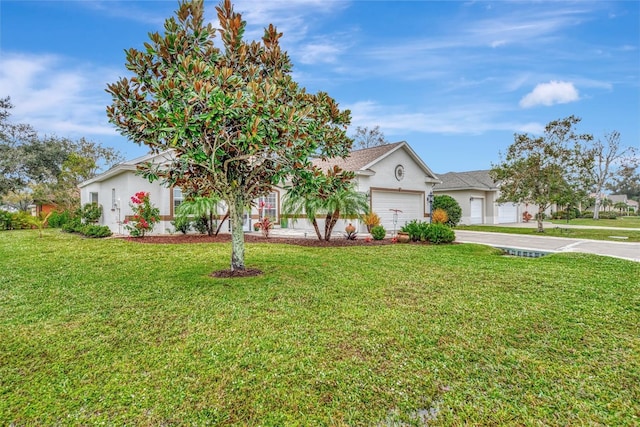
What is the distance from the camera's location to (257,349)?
3.63m

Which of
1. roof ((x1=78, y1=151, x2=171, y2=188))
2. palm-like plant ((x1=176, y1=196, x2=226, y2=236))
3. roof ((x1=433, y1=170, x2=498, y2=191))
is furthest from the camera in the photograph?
roof ((x1=433, y1=170, x2=498, y2=191))

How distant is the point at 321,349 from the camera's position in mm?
3619

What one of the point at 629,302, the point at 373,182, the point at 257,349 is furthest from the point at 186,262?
the point at 373,182

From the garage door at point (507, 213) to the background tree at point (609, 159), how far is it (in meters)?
13.9

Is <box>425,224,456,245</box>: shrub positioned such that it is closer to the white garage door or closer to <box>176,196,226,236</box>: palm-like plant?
<box>176,196,226,236</box>: palm-like plant

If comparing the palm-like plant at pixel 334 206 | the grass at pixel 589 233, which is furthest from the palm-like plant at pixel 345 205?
the grass at pixel 589 233

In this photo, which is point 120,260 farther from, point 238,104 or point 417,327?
point 417,327

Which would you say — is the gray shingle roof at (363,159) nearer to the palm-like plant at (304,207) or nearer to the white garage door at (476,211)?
the palm-like plant at (304,207)

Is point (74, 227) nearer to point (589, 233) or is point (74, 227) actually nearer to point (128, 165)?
point (128, 165)

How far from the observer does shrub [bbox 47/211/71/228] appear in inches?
854

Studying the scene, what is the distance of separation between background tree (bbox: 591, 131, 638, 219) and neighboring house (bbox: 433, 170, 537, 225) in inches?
611

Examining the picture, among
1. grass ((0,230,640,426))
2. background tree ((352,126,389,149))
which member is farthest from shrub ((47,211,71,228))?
background tree ((352,126,389,149))

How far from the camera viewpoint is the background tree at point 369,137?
4303 centimetres

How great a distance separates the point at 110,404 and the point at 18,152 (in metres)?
33.4
